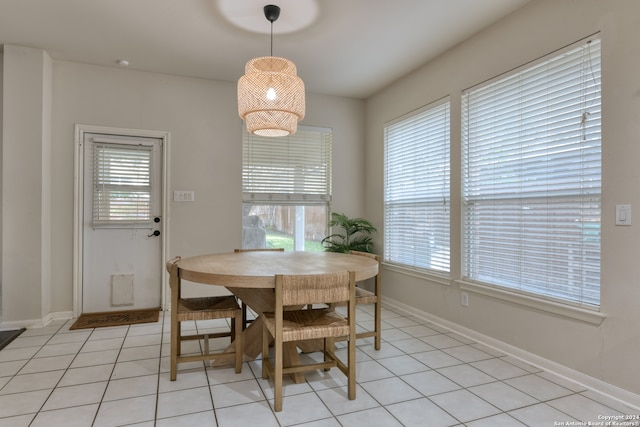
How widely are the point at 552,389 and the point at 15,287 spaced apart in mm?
4499

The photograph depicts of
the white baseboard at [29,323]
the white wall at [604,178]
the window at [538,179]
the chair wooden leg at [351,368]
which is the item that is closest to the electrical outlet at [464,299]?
the white wall at [604,178]

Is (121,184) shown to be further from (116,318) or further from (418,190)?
(418,190)

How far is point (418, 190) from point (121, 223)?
10.7ft

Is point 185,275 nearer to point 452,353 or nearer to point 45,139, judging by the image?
point 452,353

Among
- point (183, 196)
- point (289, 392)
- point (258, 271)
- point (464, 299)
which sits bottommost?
point (289, 392)

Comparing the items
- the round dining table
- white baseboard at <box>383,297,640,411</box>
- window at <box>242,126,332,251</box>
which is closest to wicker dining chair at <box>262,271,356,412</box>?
the round dining table

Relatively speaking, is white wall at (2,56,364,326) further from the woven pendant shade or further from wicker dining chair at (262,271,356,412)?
wicker dining chair at (262,271,356,412)

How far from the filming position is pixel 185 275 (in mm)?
2178

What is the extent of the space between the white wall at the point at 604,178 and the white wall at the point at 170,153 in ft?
7.18

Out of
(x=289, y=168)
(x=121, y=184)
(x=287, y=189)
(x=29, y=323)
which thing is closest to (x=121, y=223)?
(x=121, y=184)

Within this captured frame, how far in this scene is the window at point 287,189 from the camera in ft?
14.5

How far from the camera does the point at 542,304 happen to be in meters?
2.53

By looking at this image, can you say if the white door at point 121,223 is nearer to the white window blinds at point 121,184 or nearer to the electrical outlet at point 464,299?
the white window blinds at point 121,184

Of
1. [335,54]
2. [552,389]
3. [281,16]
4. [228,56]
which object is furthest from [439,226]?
[228,56]
